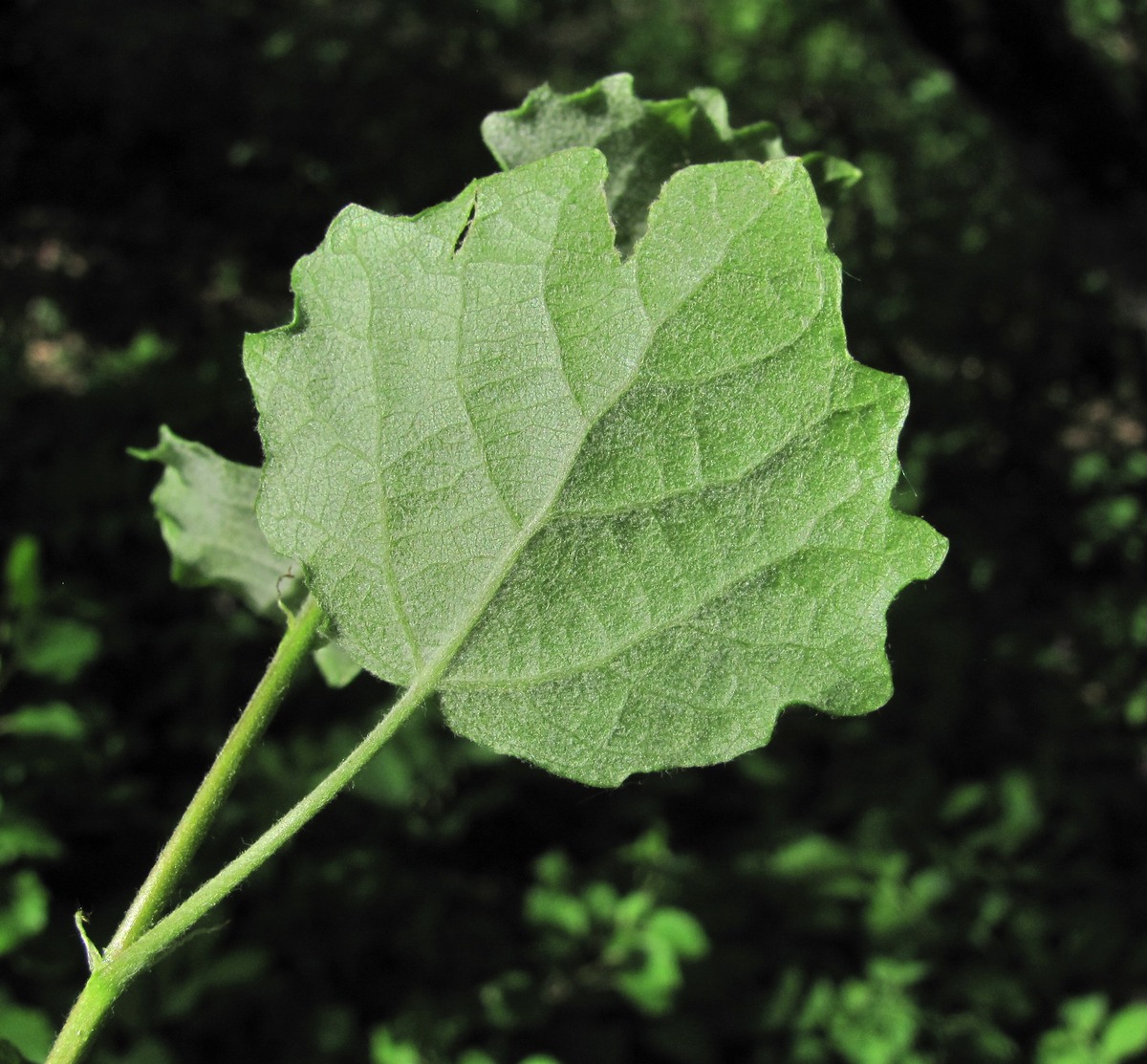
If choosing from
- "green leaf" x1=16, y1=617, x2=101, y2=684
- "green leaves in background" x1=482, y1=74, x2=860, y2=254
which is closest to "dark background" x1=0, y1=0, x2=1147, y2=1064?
"green leaf" x1=16, y1=617, x2=101, y2=684

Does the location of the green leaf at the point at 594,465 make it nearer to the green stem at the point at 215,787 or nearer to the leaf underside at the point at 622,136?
the green stem at the point at 215,787

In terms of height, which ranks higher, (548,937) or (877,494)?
(877,494)

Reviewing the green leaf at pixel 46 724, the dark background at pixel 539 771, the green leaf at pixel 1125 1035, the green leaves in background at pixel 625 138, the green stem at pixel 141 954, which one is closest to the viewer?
the green stem at pixel 141 954

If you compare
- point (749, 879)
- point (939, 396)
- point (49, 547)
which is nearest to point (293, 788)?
point (49, 547)

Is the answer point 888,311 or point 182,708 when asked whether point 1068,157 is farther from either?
point 182,708

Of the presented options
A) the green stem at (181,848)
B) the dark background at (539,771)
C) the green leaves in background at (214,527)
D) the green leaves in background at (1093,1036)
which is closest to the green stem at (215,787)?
the green stem at (181,848)
